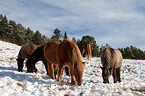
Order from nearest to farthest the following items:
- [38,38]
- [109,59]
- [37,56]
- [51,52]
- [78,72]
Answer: [78,72]
[51,52]
[109,59]
[37,56]
[38,38]

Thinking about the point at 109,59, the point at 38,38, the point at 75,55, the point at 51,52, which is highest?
the point at 38,38

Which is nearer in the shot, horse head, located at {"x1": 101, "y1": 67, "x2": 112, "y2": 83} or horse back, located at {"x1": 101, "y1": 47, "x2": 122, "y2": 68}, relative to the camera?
horse head, located at {"x1": 101, "y1": 67, "x2": 112, "y2": 83}

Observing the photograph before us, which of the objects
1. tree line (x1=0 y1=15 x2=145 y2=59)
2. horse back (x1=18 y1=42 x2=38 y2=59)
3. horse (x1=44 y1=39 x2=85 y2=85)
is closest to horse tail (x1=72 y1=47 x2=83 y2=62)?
horse (x1=44 y1=39 x2=85 y2=85)

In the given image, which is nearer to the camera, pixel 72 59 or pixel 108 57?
pixel 72 59

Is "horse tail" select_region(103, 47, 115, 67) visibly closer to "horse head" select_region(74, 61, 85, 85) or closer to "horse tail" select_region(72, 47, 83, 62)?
"horse tail" select_region(72, 47, 83, 62)

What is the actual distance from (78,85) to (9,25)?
204ft

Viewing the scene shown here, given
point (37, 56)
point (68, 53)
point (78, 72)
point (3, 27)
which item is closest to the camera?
point (78, 72)

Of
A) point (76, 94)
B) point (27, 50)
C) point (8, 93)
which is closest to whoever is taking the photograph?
point (8, 93)

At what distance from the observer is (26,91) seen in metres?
4.71

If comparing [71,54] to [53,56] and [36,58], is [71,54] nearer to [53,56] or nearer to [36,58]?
[53,56]

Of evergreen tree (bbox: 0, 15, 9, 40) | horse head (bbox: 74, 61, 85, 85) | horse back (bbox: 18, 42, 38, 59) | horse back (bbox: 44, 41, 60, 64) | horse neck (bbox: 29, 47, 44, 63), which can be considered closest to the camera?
horse head (bbox: 74, 61, 85, 85)

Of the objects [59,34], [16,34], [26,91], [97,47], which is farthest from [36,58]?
[16,34]

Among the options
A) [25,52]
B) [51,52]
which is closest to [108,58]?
[51,52]

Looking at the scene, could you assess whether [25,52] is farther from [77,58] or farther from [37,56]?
[77,58]
